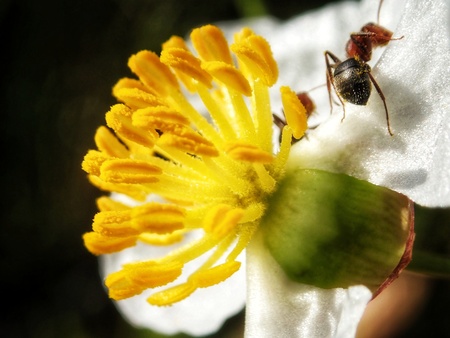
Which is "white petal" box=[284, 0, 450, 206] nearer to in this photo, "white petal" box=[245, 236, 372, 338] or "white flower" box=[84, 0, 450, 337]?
"white flower" box=[84, 0, 450, 337]

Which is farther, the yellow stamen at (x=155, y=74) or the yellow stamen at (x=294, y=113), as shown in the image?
the yellow stamen at (x=155, y=74)

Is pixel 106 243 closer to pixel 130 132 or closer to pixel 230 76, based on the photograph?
pixel 130 132

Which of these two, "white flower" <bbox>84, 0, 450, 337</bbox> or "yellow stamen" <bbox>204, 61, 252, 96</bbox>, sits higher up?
"yellow stamen" <bbox>204, 61, 252, 96</bbox>

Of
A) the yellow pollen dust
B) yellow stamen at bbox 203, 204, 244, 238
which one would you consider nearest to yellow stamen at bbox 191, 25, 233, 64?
the yellow pollen dust

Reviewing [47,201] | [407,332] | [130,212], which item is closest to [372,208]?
[130,212]

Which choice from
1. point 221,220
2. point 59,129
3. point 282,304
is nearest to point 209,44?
point 221,220

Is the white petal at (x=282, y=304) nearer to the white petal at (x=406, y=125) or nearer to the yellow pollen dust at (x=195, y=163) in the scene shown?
the yellow pollen dust at (x=195, y=163)

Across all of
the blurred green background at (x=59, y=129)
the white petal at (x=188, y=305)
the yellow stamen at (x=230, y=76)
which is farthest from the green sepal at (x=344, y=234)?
the blurred green background at (x=59, y=129)
